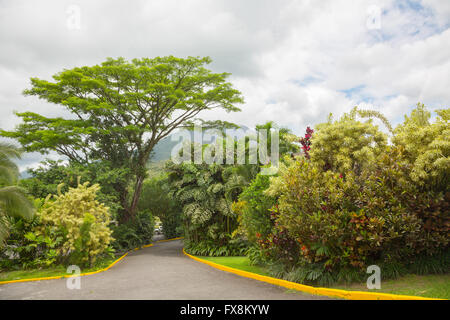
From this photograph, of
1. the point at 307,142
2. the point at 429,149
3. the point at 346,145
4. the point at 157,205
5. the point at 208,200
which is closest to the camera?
the point at 429,149

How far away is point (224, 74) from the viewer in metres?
25.9

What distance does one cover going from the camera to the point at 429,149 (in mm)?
7285

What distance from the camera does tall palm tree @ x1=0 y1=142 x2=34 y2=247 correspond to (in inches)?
412

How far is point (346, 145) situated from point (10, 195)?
10.4 m

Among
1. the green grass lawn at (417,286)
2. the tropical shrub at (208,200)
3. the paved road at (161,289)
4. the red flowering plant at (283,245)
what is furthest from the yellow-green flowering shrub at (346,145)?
the tropical shrub at (208,200)

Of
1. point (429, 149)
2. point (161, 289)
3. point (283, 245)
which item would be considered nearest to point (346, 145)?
point (429, 149)

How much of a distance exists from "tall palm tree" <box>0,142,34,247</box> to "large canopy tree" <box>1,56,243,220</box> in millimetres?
10397

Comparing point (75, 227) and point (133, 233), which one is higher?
point (75, 227)

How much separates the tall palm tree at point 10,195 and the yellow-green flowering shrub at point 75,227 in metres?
1.58

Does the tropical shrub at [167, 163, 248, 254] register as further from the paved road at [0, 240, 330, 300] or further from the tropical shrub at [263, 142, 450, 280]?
the tropical shrub at [263, 142, 450, 280]

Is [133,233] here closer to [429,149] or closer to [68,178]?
[68,178]

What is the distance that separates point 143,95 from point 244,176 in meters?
9.84

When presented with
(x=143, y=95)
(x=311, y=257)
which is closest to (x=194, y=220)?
(x=143, y=95)
